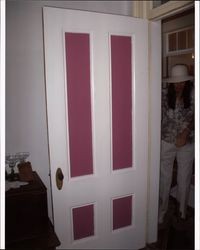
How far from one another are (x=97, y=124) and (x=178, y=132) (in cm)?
120

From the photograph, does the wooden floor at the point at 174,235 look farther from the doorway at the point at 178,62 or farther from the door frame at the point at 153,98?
the door frame at the point at 153,98

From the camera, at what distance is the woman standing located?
308cm

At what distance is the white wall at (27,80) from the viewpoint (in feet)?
6.88

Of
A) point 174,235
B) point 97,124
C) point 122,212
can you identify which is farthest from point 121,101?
point 174,235

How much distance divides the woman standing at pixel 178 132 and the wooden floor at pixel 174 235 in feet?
0.34

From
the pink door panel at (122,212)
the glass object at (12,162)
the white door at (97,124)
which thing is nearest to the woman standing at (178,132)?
the white door at (97,124)

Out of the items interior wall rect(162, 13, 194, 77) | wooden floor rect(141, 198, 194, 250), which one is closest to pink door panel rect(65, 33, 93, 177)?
wooden floor rect(141, 198, 194, 250)

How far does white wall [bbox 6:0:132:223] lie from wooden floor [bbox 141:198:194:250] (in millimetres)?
1194

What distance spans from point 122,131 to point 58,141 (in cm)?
56

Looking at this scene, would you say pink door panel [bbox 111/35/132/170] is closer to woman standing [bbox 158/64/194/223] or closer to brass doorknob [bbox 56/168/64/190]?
brass doorknob [bbox 56/168/64/190]

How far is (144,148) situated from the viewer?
2457 mm

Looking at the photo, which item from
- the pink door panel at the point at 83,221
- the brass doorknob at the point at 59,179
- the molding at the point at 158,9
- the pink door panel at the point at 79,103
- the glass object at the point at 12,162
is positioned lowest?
the pink door panel at the point at 83,221

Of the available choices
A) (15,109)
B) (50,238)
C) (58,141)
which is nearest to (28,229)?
(50,238)

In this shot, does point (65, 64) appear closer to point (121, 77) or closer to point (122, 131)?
point (121, 77)
